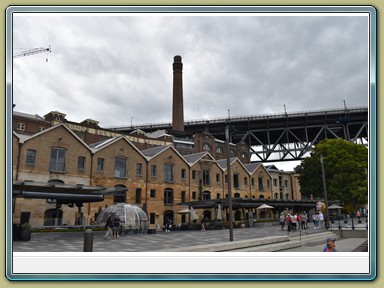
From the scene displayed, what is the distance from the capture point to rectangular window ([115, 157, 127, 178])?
137ft

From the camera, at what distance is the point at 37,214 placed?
33.5 metres

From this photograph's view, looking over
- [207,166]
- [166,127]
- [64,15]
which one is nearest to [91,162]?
[207,166]

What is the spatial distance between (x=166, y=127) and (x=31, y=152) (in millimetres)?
58098

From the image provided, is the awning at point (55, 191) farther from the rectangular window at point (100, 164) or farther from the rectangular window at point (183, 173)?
the rectangular window at point (183, 173)

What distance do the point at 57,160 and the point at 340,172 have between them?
33.6 m

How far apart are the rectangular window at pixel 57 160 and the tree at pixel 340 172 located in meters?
31.8

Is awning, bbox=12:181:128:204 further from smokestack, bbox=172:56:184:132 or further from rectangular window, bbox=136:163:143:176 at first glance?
smokestack, bbox=172:56:184:132

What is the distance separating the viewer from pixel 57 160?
3634 cm

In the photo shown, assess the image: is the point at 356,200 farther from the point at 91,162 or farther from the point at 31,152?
the point at 31,152

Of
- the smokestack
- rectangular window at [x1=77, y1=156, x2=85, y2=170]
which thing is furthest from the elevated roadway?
rectangular window at [x1=77, y1=156, x2=85, y2=170]

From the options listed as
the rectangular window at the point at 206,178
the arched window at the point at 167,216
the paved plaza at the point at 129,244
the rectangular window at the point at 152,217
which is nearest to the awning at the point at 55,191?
the paved plaza at the point at 129,244

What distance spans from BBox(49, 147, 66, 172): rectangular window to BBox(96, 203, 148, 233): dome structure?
335 inches

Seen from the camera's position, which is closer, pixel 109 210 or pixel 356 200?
pixel 109 210

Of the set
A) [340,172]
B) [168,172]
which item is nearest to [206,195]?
[168,172]
